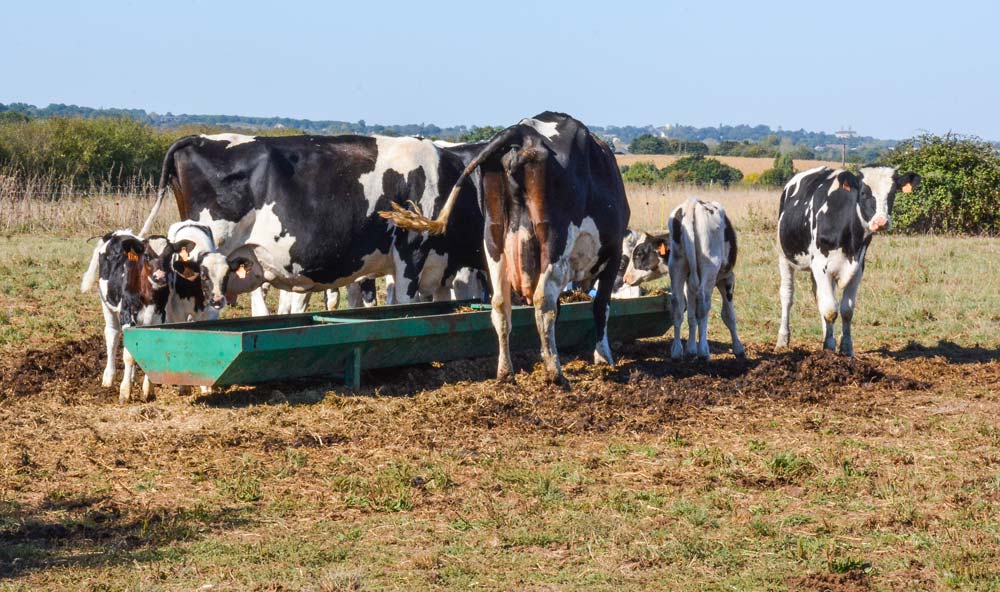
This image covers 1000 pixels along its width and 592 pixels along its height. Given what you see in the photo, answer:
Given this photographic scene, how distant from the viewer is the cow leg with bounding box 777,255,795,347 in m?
14.6

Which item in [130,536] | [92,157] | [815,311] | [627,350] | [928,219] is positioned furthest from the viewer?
[92,157]

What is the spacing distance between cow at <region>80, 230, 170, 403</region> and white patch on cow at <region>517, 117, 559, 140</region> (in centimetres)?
346

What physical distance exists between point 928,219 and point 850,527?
23.7 m

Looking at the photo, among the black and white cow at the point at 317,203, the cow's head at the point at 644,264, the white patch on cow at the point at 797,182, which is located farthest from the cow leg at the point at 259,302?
the white patch on cow at the point at 797,182

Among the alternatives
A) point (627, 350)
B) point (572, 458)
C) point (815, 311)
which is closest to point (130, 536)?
point (572, 458)

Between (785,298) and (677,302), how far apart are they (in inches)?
91.1

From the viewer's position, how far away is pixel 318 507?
24.6 feet

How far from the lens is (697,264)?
12.9 metres

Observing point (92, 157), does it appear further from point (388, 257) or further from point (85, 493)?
point (85, 493)

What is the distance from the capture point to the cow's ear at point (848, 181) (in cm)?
1335

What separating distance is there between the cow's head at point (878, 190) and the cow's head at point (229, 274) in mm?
6323

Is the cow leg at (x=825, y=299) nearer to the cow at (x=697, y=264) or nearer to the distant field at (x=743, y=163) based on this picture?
the cow at (x=697, y=264)

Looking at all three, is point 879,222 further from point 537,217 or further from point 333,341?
point 333,341

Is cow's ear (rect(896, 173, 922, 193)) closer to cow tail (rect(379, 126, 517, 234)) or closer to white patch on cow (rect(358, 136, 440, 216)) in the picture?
cow tail (rect(379, 126, 517, 234))
